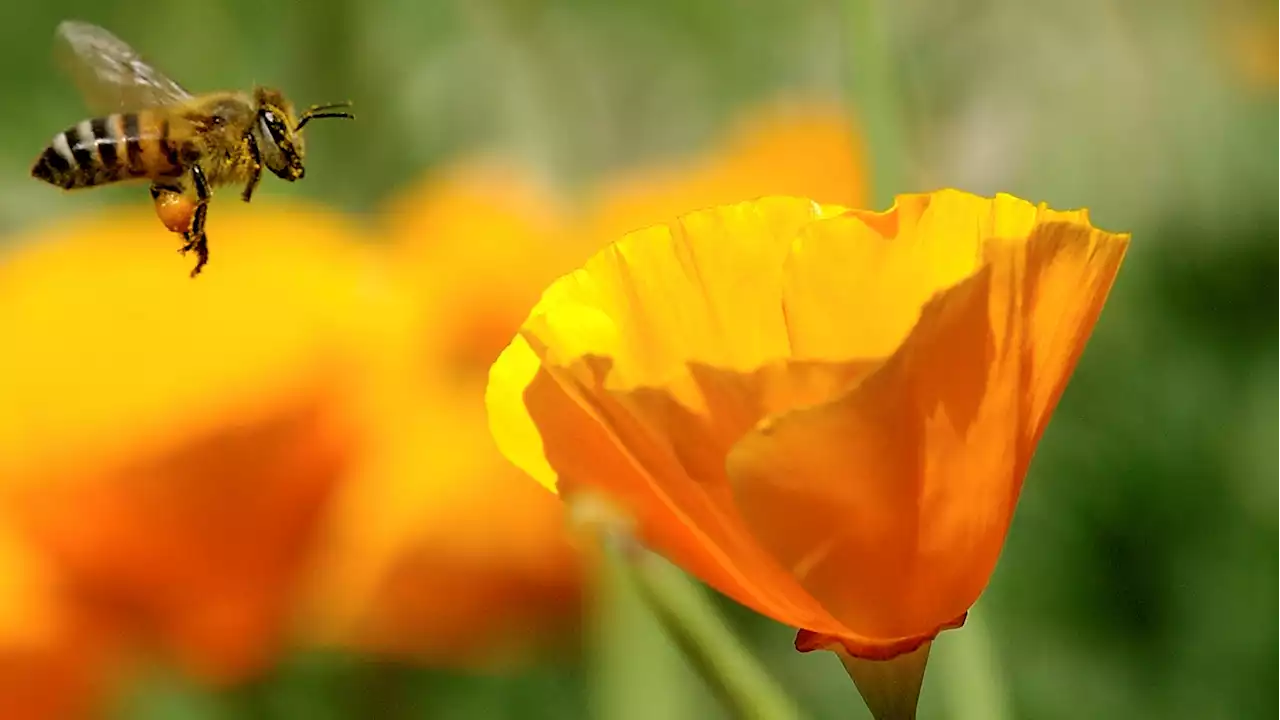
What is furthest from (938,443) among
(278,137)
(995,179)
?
(995,179)

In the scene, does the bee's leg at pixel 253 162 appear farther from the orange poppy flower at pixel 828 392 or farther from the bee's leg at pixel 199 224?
the orange poppy flower at pixel 828 392

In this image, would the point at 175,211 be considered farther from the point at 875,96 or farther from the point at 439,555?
the point at 875,96

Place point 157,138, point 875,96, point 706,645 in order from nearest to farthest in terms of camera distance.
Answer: point 706,645, point 875,96, point 157,138

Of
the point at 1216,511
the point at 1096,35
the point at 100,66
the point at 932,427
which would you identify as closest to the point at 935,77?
the point at 1096,35

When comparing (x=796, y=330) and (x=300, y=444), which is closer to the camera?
(x=796, y=330)

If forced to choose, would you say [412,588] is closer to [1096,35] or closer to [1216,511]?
[1216,511]

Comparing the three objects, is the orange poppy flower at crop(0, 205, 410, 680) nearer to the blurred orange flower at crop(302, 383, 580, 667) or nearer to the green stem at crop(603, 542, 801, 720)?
the blurred orange flower at crop(302, 383, 580, 667)
